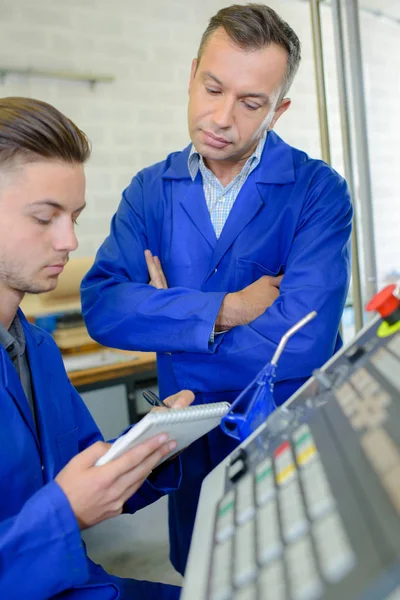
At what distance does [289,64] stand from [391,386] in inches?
40.8

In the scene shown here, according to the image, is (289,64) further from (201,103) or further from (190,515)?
(190,515)

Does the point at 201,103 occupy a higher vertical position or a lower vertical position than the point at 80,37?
lower

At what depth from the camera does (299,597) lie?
0.33 meters

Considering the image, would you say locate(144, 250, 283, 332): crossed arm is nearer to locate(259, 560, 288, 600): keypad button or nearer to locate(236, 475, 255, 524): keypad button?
locate(236, 475, 255, 524): keypad button

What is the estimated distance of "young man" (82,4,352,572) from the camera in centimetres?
123

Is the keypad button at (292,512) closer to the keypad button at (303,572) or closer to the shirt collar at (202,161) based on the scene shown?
the keypad button at (303,572)

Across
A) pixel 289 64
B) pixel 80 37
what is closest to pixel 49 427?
pixel 289 64

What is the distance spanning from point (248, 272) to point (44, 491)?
792 mm

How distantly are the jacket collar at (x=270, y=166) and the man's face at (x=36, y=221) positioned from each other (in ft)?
1.67

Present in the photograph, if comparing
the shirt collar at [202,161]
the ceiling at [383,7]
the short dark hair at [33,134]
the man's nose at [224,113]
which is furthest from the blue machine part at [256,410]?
the ceiling at [383,7]

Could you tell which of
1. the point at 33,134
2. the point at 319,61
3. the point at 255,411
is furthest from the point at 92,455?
the point at 319,61

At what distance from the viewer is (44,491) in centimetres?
67

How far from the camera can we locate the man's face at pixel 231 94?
3.99 ft

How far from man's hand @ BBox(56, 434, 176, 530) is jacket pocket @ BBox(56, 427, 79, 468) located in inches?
11.5
